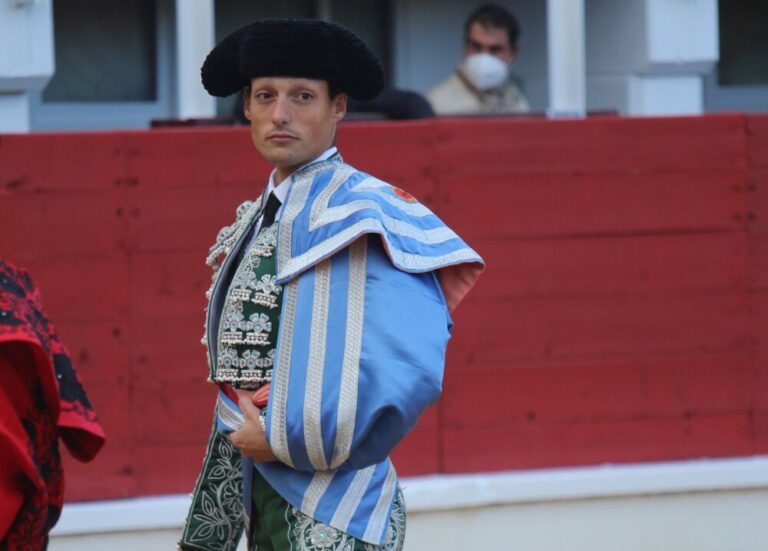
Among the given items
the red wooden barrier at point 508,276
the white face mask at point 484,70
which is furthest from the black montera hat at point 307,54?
the white face mask at point 484,70

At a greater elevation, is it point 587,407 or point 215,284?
point 215,284

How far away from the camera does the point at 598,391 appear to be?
5.84 m

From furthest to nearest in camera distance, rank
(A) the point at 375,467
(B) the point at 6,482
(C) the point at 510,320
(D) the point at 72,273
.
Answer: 1. (C) the point at 510,320
2. (D) the point at 72,273
3. (B) the point at 6,482
4. (A) the point at 375,467

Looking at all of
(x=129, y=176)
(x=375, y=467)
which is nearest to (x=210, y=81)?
(x=375, y=467)

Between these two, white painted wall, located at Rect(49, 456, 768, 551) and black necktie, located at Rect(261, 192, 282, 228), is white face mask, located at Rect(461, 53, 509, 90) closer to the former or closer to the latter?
white painted wall, located at Rect(49, 456, 768, 551)

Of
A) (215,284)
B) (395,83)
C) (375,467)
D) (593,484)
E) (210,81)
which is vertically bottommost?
(593,484)

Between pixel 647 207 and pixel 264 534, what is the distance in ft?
10.0

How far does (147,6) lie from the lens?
802 centimetres

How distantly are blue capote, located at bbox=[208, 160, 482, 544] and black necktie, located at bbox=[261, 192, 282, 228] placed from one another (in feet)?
0.22

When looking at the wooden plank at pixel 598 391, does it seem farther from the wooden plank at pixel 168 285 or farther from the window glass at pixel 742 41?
the window glass at pixel 742 41

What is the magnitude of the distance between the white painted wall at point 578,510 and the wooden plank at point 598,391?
0.59ft

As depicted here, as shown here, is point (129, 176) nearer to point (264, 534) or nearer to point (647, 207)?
point (647, 207)

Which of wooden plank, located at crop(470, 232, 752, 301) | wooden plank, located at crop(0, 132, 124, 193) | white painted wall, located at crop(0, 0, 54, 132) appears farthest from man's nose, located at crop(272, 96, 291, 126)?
white painted wall, located at crop(0, 0, 54, 132)

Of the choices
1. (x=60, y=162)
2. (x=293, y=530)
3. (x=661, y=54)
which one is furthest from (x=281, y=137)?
(x=661, y=54)
